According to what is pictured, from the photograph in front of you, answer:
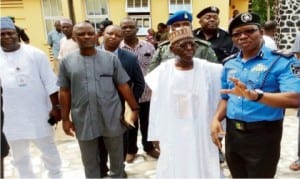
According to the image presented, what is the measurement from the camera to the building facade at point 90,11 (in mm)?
10961

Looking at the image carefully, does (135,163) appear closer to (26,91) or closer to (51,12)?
(26,91)

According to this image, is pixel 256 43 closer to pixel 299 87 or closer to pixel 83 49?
pixel 299 87

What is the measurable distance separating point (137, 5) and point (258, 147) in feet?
31.4

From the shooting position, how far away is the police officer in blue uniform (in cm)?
199

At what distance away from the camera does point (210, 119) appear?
2.73m

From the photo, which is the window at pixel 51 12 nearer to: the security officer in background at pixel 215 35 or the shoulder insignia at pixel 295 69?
the security officer in background at pixel 215 35

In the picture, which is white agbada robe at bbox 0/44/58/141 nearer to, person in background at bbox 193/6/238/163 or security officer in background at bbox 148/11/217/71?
security officer in background at bbox 148/11/217/71

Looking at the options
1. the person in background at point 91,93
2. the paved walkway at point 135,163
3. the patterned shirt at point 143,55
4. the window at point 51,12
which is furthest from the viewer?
the window at point 51,12

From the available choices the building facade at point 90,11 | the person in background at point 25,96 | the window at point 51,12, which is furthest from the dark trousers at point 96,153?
the window at point 51,12

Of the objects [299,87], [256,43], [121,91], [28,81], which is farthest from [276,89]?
[28,81]

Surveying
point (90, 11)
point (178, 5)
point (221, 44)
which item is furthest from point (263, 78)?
point (90, 11)

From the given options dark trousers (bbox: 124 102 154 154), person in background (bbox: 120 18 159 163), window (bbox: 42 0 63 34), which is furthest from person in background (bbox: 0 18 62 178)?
window (bbox: 42 0 63 34)

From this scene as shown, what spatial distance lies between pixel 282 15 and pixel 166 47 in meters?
7.30

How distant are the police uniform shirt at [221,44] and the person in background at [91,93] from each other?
3.87 ft
